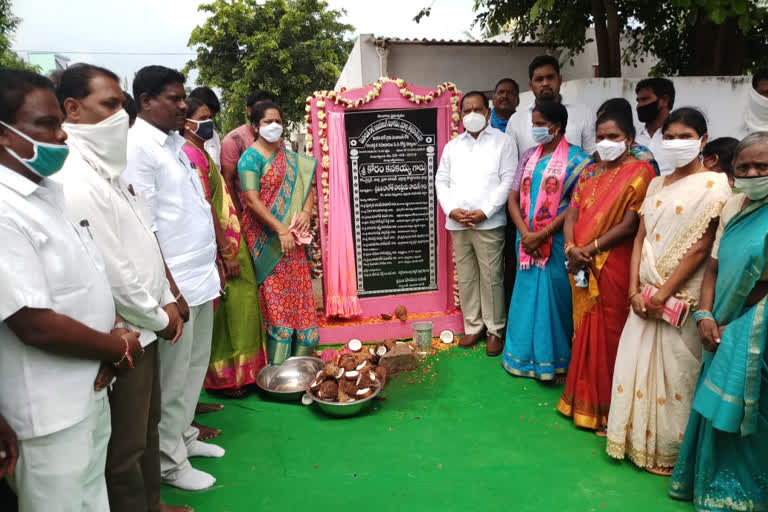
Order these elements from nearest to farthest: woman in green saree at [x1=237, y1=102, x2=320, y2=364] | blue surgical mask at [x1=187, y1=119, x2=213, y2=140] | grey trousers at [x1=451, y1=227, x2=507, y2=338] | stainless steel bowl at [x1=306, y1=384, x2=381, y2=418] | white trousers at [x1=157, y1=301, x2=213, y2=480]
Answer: white trousers at [x1=157, y1=301, x2=213, y2=480] → stainless steel bowl at [x1=306, y1=384, x2=381, y2=418] → blue surgical mask at [x1=187, y1=119, x2=213, y2=140] → woman in green saree at [x1=237, y1=102, x2=320, y2=364] → grey trousers at [x1=451, y1=227, x2=507, y2=338]

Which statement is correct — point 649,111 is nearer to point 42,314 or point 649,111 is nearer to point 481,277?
point 481,277

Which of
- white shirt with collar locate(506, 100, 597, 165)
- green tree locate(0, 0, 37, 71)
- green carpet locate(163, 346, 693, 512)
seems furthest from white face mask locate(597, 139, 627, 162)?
green tree locate(0, 0, 37, 71)

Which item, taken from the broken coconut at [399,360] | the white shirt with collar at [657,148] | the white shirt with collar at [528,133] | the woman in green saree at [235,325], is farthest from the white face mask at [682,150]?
the woman in green saree at [235,325]

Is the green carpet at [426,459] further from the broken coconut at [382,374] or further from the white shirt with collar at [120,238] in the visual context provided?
the white shirt with collar at [120,238]

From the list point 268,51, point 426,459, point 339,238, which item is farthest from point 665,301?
point 268,51

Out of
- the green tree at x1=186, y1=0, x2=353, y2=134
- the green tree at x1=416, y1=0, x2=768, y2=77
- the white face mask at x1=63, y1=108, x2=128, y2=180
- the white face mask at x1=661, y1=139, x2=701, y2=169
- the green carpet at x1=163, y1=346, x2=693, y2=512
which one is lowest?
the green carpet at x1=163, y1=346, x2=693, y2=512

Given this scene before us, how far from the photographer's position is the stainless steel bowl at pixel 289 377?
3.74 meters

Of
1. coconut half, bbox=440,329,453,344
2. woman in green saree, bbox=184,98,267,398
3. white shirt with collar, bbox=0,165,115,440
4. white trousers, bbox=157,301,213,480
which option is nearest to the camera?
white shirt with collar, bbox=0,165,115,440

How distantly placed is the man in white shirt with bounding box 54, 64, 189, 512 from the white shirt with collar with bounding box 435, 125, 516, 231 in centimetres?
279

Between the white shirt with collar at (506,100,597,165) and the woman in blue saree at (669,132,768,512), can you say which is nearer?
the woman in blue saree at (669,132,768,512)

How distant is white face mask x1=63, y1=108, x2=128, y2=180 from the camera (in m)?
1.97

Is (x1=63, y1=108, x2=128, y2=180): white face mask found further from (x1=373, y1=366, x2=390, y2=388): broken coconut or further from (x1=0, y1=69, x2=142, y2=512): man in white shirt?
(x1=373, y1=366, x2=390, y2=388): broken coconut

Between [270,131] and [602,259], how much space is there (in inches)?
96.6

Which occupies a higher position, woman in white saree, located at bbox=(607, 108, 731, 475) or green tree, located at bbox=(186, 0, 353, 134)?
green tree, located at bbox=(186, 0, 353, 134)
